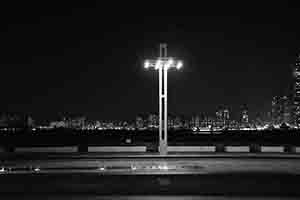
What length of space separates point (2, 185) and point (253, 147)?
105 ft

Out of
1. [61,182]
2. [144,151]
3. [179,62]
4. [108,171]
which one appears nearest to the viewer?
[61,182]

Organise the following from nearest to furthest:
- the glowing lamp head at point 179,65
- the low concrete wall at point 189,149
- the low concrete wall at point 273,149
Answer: the glowing lamp head at point 179,65 < the low concrete wall at point 189,149 < the low concrete wall at point 273,149

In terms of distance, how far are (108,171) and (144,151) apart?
61.4ft

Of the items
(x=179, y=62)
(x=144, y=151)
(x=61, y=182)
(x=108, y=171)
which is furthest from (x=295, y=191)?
→ (x=144, y=151)

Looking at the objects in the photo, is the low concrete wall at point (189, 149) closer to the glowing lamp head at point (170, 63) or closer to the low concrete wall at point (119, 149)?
the low concrete wall at point (119, 149)

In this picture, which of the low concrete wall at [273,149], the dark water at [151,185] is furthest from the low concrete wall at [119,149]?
the dark water at [151,185]

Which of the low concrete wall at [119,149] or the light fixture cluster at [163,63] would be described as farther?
the low concrete wall at [119,149]

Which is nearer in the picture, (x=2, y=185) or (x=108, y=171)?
(x=2, y=185)

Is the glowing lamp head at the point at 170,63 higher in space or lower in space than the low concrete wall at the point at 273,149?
higher

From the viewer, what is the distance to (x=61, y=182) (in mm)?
19109

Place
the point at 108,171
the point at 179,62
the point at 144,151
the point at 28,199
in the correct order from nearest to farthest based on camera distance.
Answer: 1. the point at 28,199
2. the point at 108,171
3. the point at 179,62
4. the point at 144,151

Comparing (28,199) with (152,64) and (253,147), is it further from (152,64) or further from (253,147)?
(253,147)

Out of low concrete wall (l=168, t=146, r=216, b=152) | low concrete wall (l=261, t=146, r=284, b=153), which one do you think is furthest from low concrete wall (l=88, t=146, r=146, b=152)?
low concrete wall (l=261, t=146, r=284, b=153)

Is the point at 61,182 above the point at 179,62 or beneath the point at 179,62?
beneath
